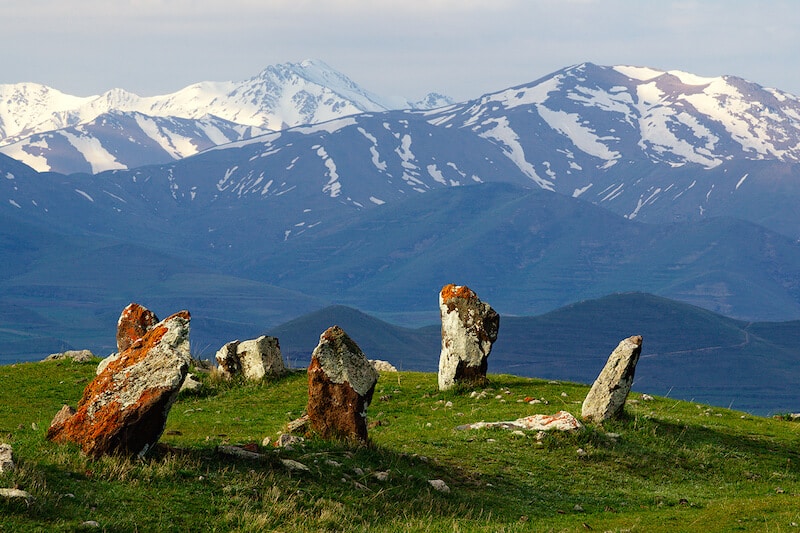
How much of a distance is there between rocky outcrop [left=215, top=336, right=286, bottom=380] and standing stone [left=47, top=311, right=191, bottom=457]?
1931 centimetres

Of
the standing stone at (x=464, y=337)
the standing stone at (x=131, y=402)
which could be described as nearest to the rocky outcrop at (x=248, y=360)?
the standing stone at (x=464, y=337)

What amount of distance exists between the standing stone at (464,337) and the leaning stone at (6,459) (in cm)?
2186

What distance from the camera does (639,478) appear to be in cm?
2536

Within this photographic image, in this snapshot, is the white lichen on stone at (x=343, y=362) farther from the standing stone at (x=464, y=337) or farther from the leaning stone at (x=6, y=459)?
the standing stone at (x=464, y=337)

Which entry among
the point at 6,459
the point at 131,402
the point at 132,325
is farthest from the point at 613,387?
the point at 132,325

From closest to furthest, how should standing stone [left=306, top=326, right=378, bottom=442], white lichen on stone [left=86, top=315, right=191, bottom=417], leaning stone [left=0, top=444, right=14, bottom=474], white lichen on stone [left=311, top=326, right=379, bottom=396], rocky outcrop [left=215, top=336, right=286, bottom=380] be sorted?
leaning stone [left=0, top=444, right=14, bottom=474]
white lichen on stone [left=86, top=315, right=191, bottom=417]
standing stone [left=306, top=326, right=378, bottom=442]
white lichen on stone [left=311, top=326, right=379, bottom=396]
rocky outcrop [left=215, top=336, right=286, bottom=380]

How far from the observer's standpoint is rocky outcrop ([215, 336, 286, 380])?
40469 millimetres

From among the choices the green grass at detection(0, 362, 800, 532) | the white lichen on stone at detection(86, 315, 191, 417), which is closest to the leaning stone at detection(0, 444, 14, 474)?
the green grass at detection(0, 362, 800, 532)

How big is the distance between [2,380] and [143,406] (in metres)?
24.1

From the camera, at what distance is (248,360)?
133 feet

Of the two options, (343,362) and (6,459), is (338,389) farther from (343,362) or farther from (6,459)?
(6,459)

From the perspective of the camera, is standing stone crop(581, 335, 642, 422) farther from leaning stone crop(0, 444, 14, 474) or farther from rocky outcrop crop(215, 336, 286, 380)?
leaning stone crop(0, 444, 14, 474)

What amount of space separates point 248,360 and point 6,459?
2314cm

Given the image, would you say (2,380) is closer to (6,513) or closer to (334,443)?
(334,443)
